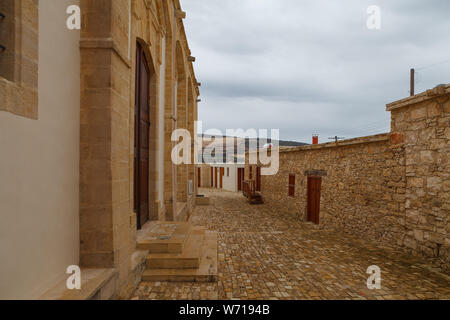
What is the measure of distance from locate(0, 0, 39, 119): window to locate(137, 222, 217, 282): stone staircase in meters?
3.07

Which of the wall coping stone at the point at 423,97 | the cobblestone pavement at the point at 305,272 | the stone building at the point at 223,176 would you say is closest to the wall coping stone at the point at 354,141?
the wall coping stone at the point at 423,97

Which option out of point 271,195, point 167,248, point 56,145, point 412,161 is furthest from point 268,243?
point 271,195

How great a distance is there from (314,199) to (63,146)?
28.3ft

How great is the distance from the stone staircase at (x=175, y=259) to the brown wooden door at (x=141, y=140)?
2.75ft

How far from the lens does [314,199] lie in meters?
9.37

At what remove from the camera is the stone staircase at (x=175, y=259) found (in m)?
4.10

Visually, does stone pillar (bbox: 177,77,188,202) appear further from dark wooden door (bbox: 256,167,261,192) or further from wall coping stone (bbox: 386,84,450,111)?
wall coping stone (bbox: 386,84,450,111)

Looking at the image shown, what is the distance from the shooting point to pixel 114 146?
3.04m

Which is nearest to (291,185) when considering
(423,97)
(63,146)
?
(423,97)

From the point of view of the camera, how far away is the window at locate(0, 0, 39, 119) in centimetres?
195

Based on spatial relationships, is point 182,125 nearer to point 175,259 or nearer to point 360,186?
point 360,186

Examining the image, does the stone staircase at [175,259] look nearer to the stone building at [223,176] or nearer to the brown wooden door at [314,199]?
the brown wooden door at [314,199]
